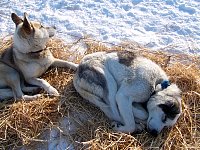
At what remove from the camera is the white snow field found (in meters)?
6.79

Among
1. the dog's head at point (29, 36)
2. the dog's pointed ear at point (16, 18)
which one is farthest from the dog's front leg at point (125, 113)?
the dog's pointed ear at point (16, 18)

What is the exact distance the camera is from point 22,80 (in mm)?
5758

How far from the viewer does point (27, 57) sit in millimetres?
5617

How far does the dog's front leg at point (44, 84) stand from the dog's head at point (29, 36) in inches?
15.2

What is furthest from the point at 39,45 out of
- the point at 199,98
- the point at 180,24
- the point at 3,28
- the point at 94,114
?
the point at 180,24

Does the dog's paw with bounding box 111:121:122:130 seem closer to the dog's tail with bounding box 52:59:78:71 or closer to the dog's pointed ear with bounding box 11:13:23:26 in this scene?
the dog's tail with bounding box 52:59:78:71

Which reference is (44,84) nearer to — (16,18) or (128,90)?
(16,18)

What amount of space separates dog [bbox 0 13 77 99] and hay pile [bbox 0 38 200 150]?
7.1 inches

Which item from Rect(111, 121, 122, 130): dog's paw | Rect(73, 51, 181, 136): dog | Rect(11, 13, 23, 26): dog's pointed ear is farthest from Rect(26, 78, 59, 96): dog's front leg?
Rect(111, 121, 122, 130): dog's paw

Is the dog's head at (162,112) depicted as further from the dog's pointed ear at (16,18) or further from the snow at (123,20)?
the dog's pointed ear at (16,18)

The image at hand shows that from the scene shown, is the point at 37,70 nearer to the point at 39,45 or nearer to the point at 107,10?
the point at 39,45

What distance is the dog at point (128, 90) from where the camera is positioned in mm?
4816

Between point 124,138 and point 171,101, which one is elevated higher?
point 171,101

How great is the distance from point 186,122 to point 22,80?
7.16 ft
